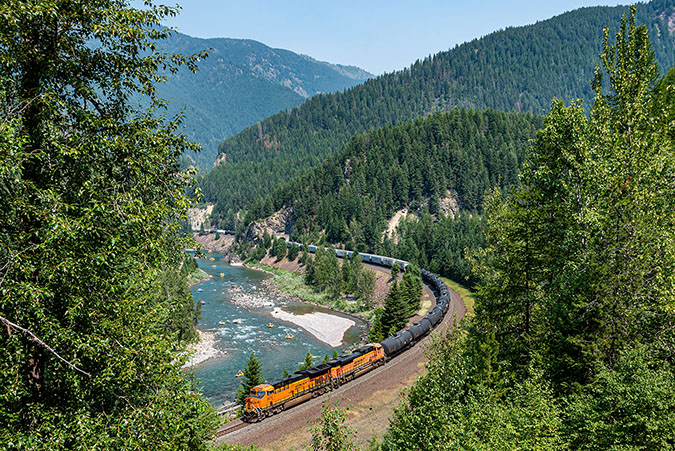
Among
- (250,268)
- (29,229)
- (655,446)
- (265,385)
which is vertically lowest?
(250,268)

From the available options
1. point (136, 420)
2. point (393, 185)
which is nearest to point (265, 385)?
point (136, 420)

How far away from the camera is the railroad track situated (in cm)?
2949

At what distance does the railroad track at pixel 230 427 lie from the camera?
2949 centimetres

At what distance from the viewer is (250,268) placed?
15100 cm

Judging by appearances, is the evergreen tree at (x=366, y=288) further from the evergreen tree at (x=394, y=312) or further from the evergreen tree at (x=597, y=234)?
the evergreen tree at (x=597, y=234)

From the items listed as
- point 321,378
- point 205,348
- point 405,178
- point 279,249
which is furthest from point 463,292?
point 405,178

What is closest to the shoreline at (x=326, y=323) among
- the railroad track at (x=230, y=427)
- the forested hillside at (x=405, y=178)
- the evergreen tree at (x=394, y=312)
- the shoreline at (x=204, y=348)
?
the evergreen tree at (x=394, y=312)

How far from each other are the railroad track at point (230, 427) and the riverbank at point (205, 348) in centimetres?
2747

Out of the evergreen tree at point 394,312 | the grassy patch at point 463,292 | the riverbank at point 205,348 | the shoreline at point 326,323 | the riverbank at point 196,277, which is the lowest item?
the riverbank at point 196,277

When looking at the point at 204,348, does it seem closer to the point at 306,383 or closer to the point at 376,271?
A: the point at 306,383

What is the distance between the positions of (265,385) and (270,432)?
3.62m

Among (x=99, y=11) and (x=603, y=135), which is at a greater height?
(x=99, y=11)

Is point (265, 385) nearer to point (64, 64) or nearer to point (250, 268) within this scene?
point (64, 64)

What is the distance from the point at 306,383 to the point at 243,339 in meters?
37.7
